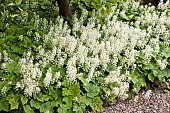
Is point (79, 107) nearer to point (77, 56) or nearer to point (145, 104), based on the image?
point (77, 56)

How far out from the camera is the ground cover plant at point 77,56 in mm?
4570

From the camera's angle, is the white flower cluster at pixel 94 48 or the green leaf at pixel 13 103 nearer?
the green leaf at pixel 13 103

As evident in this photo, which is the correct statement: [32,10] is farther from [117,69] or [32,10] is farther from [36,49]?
[117,69]

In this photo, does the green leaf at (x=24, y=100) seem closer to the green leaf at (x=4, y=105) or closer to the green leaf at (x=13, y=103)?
the green leaf at (x=13, y=103)

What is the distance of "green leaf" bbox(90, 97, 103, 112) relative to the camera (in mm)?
4734

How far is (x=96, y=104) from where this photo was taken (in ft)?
15.6

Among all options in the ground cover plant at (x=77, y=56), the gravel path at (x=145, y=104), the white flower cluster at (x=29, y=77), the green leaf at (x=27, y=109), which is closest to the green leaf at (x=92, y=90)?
the ground cover plant at (x=77, y=56)

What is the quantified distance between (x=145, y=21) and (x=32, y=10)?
6.67 feet

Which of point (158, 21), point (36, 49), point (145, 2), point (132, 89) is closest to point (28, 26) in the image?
point (36, 49)

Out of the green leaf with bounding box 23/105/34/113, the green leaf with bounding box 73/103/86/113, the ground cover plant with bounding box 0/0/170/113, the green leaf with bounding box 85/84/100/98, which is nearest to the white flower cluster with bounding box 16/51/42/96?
the ground cover plant with bounding box 0/0/170/113

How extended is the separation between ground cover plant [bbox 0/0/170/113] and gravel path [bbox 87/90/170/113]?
111mm

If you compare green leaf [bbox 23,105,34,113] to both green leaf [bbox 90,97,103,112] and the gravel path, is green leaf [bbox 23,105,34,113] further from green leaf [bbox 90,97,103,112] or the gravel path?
the gravel path

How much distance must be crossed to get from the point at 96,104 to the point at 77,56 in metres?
0.79

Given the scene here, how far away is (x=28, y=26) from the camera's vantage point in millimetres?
5730
